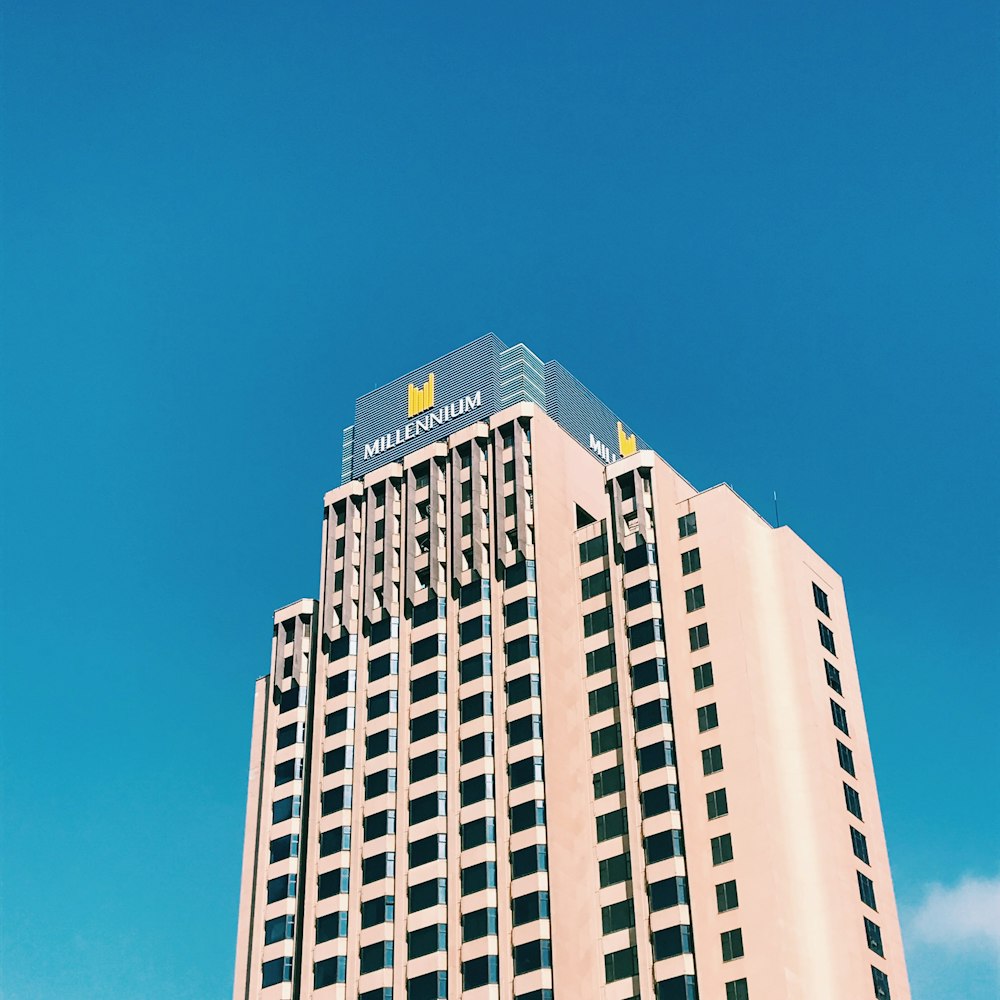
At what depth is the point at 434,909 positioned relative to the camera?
380 ft

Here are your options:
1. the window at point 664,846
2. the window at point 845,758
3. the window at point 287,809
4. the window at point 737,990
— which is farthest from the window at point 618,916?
the window at point 287,809

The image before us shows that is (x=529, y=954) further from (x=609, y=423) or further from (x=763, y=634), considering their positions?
(x=609, y=423)

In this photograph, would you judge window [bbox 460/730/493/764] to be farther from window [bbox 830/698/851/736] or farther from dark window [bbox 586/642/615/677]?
window [bbox 830/698/851/736]

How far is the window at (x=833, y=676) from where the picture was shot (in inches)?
5064

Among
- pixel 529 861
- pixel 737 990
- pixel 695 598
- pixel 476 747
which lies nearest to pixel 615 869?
pixel 529 861

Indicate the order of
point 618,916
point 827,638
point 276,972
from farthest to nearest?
point 827,638
point 276,972
point 618,916

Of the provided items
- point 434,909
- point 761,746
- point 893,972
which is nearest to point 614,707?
point 761,746

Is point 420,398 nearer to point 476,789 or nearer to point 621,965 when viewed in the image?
point 476,789

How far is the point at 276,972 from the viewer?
397 feet

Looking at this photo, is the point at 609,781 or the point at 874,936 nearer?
the point at 874,936

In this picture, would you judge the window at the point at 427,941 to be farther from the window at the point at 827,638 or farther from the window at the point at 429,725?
the window at the point at 827,638

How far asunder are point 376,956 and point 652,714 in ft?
95.3

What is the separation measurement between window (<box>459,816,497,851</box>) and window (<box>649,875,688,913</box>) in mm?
13459

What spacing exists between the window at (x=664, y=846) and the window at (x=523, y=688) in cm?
1568
